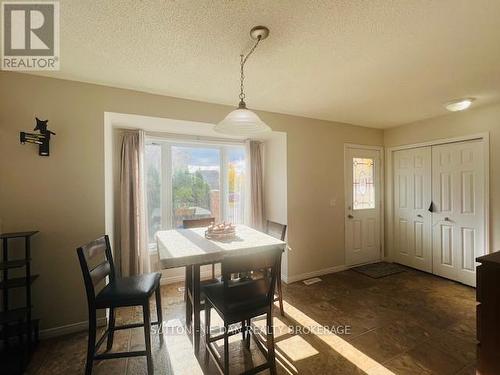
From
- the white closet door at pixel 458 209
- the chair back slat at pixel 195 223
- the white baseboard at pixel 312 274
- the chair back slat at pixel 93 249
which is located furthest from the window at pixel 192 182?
the white closet door at pixel 458 209

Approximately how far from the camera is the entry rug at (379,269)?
3618mm

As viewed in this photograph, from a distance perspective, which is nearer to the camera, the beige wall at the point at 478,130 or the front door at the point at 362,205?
the beige wall at the point at 478,130

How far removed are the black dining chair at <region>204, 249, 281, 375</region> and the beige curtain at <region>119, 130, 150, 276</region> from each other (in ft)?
5.24

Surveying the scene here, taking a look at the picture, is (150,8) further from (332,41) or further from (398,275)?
(398,275)

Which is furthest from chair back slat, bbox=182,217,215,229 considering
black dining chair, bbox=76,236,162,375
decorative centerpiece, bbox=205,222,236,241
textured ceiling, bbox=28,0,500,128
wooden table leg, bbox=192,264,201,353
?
textured ceiling, bbox=28,0,500,128

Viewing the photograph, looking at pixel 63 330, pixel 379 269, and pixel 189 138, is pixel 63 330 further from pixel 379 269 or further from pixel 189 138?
pixel 379 269

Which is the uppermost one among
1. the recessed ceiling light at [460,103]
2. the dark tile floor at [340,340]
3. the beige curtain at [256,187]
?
the recessed ceiling light at [460,103]

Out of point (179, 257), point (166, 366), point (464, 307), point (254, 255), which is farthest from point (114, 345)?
point (464, 307)

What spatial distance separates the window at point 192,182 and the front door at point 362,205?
1.80m

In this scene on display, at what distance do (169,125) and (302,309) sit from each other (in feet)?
8.94

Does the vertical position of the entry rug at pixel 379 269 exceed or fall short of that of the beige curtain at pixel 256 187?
it falls short

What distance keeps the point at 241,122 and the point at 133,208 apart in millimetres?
2076

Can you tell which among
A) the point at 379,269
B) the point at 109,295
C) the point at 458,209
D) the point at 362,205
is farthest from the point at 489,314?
the point at 362,205

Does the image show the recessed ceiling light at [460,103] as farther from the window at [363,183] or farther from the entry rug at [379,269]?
the entry rug at [379,269]
